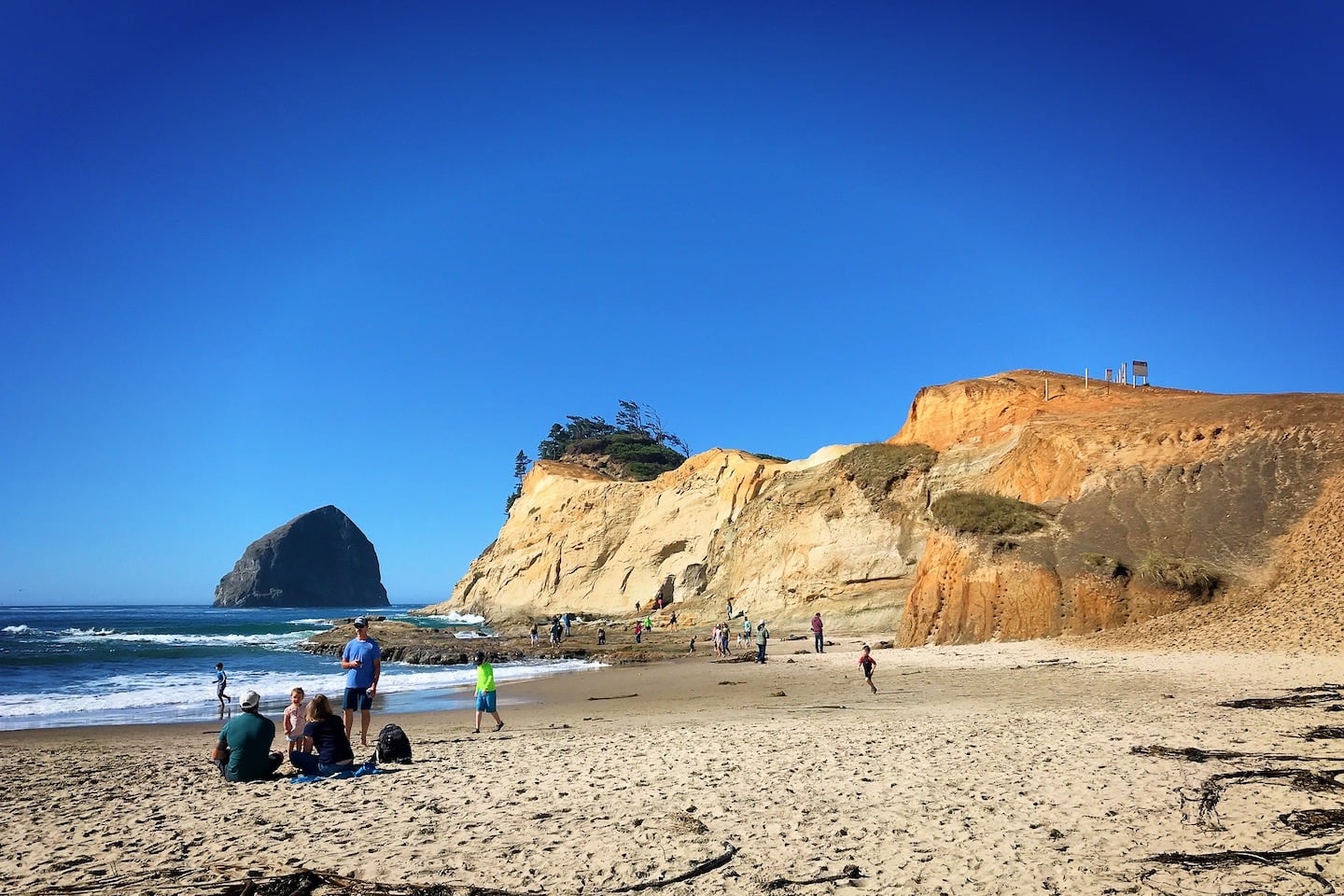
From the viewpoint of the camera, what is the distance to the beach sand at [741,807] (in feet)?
17.8

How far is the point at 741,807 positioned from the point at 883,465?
115ft

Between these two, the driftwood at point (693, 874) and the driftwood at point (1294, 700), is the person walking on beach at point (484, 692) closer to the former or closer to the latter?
the driftwood at point (693, 874)

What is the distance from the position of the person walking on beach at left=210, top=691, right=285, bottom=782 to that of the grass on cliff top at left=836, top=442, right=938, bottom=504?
3343cm

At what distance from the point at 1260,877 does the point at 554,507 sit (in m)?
66.2

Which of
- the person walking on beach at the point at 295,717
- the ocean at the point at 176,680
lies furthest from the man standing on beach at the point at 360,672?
the ocean at the point at 176,680

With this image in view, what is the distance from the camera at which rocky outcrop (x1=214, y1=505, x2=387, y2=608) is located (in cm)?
14788

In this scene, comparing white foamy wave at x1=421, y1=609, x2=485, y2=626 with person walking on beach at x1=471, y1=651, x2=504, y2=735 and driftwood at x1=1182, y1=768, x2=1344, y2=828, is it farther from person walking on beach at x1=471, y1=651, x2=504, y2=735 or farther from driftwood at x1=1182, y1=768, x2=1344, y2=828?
driftwood at x1=1182, y1=768, x2=1344, y2=828

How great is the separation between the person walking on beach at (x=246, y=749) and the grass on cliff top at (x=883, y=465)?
33.4m

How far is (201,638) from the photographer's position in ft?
162

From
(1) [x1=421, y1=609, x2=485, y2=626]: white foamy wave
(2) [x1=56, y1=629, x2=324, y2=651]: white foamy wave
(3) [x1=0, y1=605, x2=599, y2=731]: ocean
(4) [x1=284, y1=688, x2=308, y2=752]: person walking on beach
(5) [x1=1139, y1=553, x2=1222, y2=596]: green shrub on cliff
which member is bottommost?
(1) [x1=421, y1=609, x2=485, y2=626]: white foamy wave

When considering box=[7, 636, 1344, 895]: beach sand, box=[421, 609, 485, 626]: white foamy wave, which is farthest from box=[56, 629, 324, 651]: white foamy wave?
box=[7, 636, 1344, 895]: beach sand

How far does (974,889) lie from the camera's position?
5086 millimetres

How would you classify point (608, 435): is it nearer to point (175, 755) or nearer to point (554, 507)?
point (554, 507)

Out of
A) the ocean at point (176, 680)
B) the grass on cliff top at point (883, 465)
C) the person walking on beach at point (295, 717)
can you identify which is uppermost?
the grass on cliff top at point (883, 465)
